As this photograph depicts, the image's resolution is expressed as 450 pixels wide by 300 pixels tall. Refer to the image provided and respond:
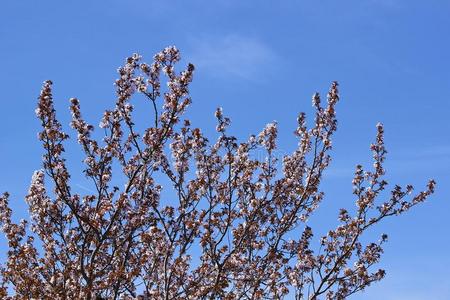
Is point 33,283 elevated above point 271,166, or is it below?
below

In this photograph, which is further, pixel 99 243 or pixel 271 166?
pixel 271 166

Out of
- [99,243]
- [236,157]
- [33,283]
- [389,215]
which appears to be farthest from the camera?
[389,215]

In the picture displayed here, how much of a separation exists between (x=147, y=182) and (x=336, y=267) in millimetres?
4895

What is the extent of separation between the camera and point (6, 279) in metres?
14.8

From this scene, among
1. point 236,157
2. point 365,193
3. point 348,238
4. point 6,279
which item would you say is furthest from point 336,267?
point 6,279

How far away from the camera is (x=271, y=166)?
1534 centimetres

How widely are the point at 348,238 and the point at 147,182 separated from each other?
17.4ft

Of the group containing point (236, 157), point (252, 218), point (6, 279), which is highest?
point (236, 157)

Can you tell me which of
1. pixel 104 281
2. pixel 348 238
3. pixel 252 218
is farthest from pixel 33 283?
pixel 348 238

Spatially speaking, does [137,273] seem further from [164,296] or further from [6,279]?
[6,279]

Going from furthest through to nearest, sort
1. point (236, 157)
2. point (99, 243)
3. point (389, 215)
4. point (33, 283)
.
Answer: point (389, 215) < point (236, 157) < point (33, 283) < point (99, 243)

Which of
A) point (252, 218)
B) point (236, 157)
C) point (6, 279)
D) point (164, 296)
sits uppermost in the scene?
point (236, 157)

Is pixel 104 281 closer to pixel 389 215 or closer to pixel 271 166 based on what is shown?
pixel 271 166

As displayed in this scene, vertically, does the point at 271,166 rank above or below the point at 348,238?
above
